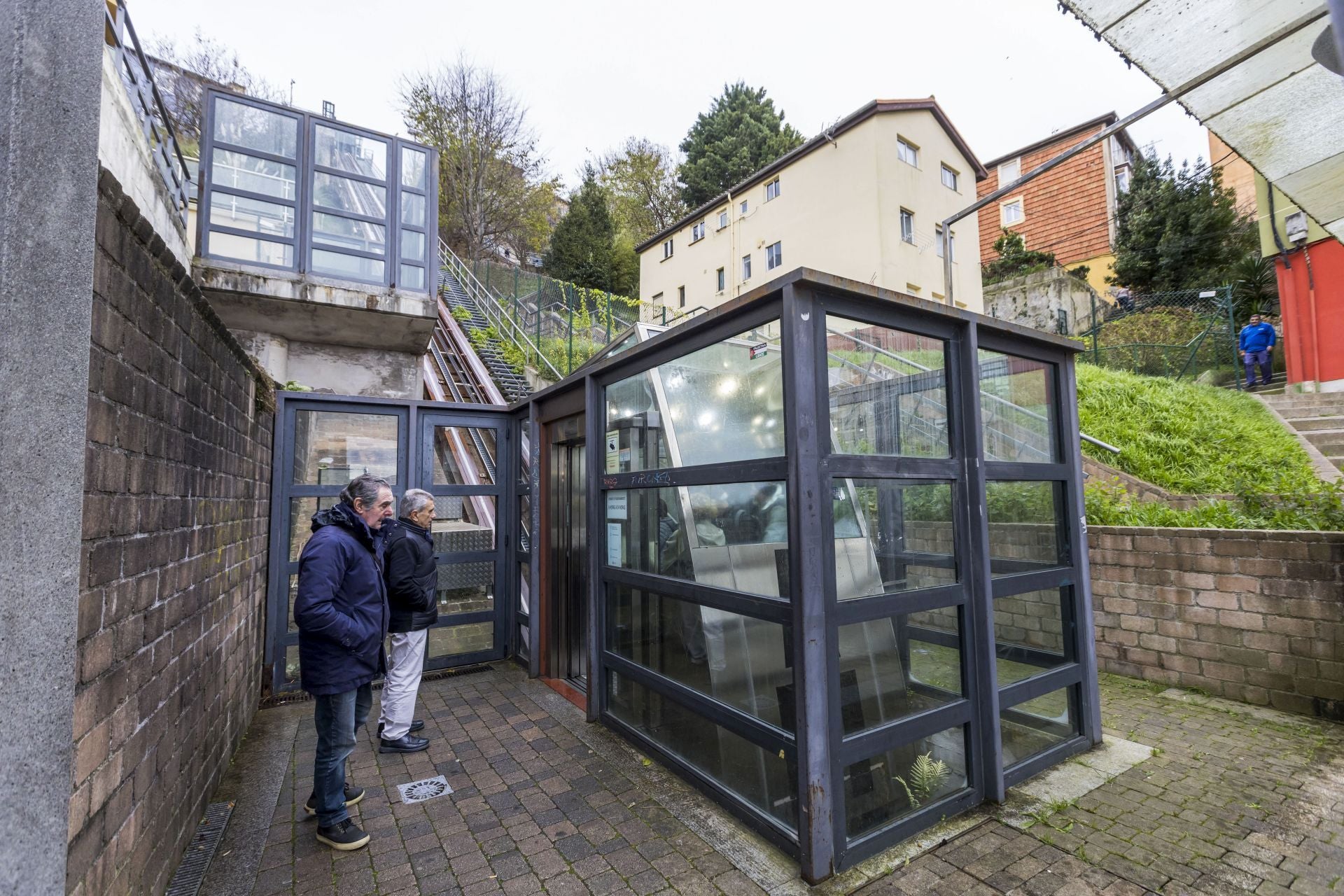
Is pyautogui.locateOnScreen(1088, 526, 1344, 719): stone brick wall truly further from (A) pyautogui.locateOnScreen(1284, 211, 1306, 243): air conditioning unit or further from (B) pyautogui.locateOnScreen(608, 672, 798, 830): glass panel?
(A) pyautogui.locateOnScreen(1284, 211, 1306, 243): air conditioning unit

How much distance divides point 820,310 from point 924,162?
1801cm

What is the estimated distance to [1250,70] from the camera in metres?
3.51

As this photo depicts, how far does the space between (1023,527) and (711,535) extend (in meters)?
2.00

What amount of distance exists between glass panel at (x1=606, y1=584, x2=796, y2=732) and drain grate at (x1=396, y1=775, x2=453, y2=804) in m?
1.28

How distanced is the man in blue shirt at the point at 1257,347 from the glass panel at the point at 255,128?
15.6 metres

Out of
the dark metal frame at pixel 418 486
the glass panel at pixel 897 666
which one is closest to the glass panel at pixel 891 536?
the glass panel at pixel 897 666

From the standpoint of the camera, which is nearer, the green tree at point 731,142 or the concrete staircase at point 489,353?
the concrete staircase at point 489,353

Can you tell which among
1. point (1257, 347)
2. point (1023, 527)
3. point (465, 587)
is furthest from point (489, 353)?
point (1257, 347)

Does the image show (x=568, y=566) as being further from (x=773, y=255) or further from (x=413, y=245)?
(x=773, y=255)

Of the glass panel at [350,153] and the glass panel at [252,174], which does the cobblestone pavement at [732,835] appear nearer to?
the glass panel at [252,174]

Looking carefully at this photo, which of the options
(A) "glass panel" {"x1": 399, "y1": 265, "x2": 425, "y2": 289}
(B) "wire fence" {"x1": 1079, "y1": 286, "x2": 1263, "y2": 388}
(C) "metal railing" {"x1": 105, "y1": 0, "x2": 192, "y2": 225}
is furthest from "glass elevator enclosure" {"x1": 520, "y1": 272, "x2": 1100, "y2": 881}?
(B) "wire fence" {"x1": 1079, "y1": 286, "x2": 1263, "y2": 388}

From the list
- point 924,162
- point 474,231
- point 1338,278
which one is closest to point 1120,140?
point 924,162

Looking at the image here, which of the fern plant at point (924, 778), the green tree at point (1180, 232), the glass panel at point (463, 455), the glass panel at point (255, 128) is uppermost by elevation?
the green tree at point (1180, 232)

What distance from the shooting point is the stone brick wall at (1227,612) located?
4.02 metres
